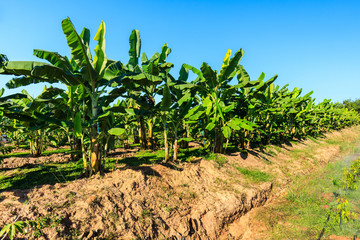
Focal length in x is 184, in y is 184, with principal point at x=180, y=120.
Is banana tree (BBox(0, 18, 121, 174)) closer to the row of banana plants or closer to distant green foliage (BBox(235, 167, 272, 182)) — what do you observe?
the row of banana plants

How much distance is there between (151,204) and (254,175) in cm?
606

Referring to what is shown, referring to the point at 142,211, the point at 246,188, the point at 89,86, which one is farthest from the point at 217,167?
the point at 89,86

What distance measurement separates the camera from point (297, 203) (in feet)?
24.1

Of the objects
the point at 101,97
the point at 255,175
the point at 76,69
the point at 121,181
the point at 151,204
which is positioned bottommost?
the point at 255,175

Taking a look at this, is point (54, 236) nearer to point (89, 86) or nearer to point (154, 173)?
point (154, 173)

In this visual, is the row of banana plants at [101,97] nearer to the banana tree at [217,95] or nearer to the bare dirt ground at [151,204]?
the banana tree at [217,95]

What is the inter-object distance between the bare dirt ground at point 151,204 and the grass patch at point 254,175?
306mm

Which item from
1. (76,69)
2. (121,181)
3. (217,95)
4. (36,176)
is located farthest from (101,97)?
(217,95)

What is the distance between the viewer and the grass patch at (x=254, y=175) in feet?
29.9


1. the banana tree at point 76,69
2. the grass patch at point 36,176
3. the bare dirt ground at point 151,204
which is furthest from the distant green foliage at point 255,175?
the grass patch at point 36,176

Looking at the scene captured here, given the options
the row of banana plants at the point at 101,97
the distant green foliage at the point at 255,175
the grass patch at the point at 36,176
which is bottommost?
the distant green foliage at the point at 255,175

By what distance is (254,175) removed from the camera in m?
9.50

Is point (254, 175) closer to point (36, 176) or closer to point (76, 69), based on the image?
point (76, 69)

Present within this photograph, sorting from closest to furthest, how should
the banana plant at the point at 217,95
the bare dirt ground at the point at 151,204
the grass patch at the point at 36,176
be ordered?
1. the bare dirt ground at the point at 151,204
2. the grass patch at the point at 36,176
3. the banana plant at the point at 217,95
